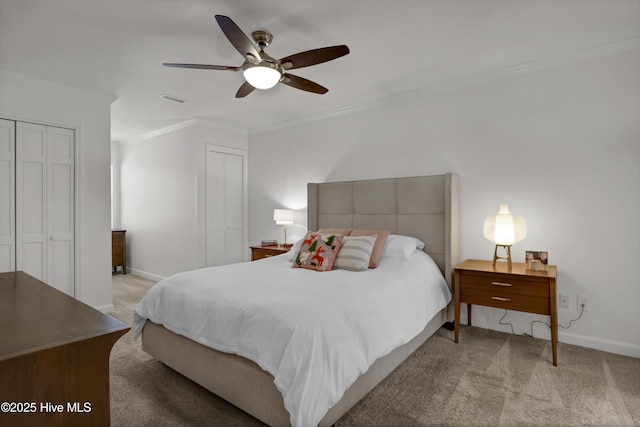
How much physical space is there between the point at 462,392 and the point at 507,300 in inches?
35.8

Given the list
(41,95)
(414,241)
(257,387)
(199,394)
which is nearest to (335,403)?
(257,387)

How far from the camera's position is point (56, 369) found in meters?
0.90

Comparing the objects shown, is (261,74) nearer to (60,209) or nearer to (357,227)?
(357,227)

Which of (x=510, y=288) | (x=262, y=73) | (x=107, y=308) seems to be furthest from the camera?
(x=107, y=308)

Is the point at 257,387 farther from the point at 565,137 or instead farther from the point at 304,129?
the point at 304,129

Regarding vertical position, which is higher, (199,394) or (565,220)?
(565,220)

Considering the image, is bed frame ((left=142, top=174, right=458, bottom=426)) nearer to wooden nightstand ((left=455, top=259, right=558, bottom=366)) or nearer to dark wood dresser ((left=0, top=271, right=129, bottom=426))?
wooden nightstand ((left=455, top=259, right=558, bottom=366))

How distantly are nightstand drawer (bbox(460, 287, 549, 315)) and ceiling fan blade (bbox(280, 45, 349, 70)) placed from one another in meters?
2.11

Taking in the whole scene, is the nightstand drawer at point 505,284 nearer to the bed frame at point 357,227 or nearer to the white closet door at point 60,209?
the bed frame at point 357,227

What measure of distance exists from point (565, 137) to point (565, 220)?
27.6 inches

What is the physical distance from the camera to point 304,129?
463cm

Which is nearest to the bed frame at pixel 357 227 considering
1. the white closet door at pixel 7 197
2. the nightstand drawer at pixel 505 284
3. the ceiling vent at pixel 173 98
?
the nightstand drawer at pixel 505 284

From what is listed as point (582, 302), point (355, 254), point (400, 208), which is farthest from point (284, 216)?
point (582, 302)

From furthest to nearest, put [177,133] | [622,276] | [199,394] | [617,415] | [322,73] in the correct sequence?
[177,133]
[322,73]
[622,276]
[199,394]
[617,415]
